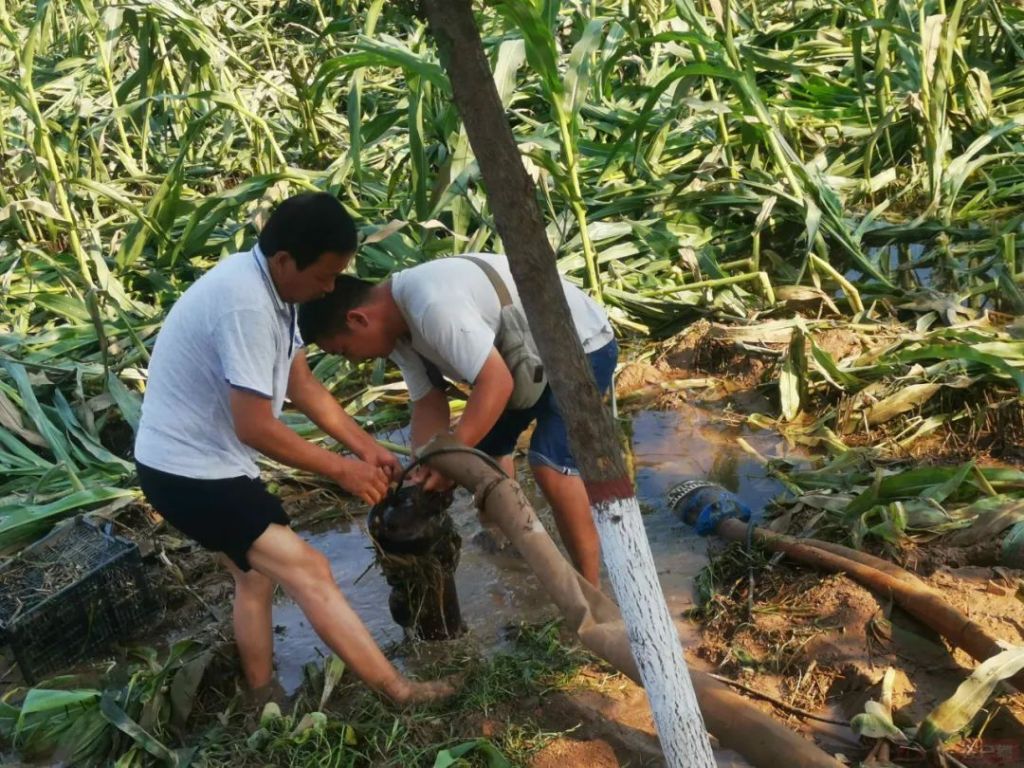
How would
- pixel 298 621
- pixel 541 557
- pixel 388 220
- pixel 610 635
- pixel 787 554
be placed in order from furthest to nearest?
pixel 388 220, pixel 298 621, pixel 787 554, pixel 541 557, pixel 610 635

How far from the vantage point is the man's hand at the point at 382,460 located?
11.4ft

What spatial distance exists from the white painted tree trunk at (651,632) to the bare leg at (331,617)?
1.08m

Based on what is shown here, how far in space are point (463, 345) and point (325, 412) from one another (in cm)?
59

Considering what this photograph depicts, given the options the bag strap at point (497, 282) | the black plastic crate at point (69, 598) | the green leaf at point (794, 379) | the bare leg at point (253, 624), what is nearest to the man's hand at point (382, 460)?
the bare leg at point (253, 624)

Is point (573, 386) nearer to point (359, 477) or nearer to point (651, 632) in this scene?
point (651, 632)

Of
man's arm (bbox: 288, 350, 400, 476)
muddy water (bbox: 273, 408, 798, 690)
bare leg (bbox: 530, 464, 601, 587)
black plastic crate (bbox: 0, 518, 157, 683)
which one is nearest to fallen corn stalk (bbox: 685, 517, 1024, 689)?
muddy water (bbox: 273, 408, 798, 690)

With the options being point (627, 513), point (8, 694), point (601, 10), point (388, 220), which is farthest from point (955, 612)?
point (601, 10)

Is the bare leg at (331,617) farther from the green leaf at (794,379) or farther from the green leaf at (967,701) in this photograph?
the green leaf at (794,379)

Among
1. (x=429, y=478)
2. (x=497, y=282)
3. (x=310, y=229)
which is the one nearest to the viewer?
(x=310, y=229)

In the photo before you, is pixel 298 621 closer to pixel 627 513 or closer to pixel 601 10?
pixel 627 513

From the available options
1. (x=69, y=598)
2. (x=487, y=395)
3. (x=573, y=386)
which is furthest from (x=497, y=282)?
(x=69, y=598)

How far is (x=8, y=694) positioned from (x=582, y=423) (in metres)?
2.50

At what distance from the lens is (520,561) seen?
4230 mm

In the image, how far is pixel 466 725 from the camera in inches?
123
